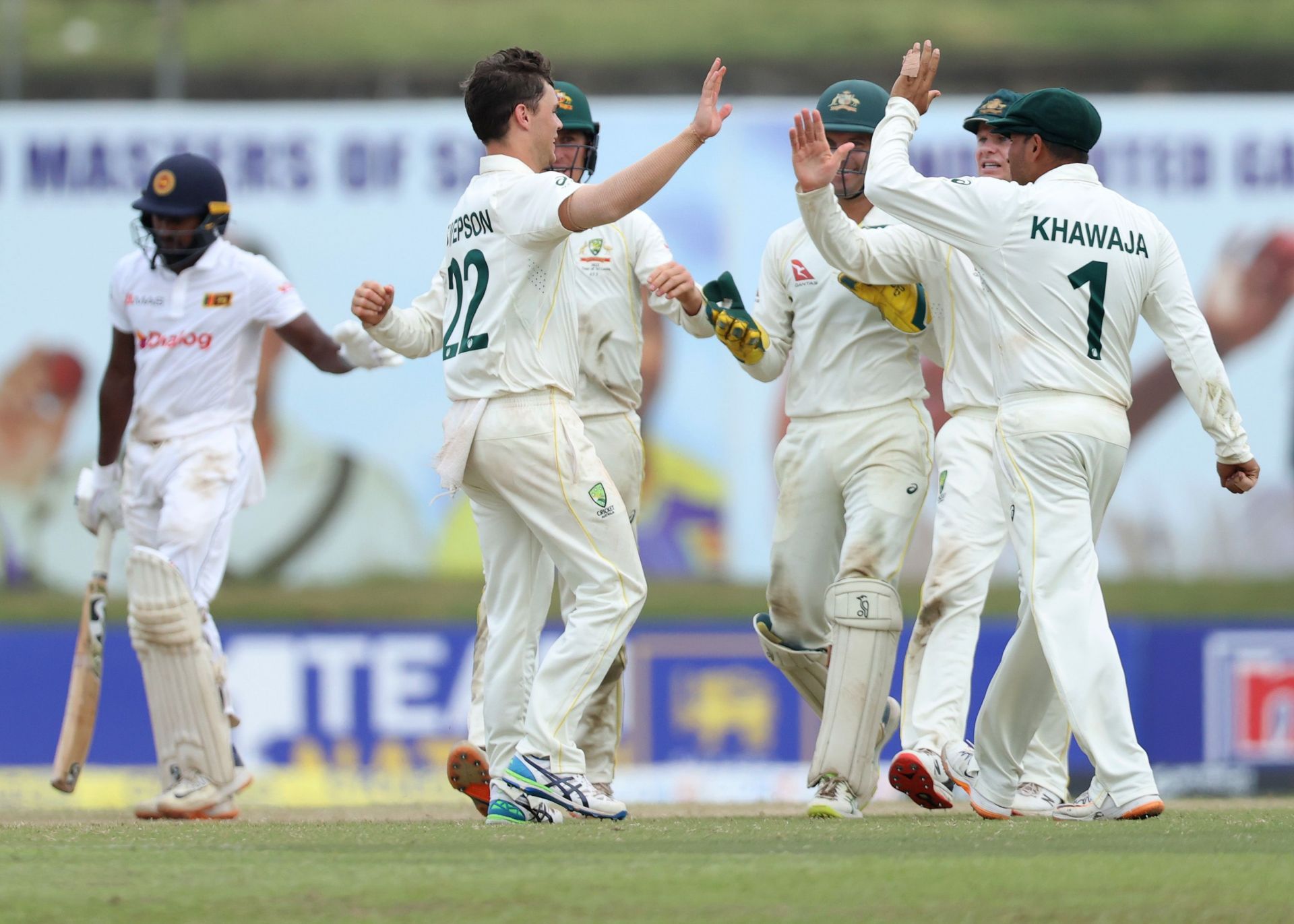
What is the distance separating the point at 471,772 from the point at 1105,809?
2.14m

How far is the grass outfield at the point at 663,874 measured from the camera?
4098 mm

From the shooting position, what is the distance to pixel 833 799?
248 inches

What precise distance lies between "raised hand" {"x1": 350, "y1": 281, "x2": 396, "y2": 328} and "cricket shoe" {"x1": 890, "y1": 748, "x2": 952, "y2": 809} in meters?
2.15

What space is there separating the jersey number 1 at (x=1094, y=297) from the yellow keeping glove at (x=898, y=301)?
35.5 inches

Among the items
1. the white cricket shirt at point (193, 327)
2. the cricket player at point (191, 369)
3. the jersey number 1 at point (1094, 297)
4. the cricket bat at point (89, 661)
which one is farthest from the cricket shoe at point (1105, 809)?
the cricket bat at point (89, 661)

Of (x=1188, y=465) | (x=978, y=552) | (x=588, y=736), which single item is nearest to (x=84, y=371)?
(x=1188, y=465)

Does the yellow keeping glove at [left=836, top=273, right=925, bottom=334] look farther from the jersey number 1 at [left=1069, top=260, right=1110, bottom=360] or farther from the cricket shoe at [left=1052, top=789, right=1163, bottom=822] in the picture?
the cricket shoe at [left=1052, top=789, right=1163, bottom=822]

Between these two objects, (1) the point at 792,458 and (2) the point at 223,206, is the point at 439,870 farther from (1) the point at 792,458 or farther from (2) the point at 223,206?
(2) the point at 223,206

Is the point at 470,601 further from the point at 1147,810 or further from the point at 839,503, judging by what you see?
the point at 1147,810

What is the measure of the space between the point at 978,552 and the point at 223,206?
3.03 metres

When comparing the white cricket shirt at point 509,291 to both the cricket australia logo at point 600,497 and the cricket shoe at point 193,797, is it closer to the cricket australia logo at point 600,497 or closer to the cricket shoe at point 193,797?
the cricket australia logo at point 600,497

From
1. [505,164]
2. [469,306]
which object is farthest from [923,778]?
[505,164]

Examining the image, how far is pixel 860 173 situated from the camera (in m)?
6.97

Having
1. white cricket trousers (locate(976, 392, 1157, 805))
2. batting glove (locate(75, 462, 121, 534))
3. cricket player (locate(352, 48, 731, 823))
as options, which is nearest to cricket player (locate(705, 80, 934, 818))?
A: white cricket trousers (locate(976, 392, 1157, 805))
